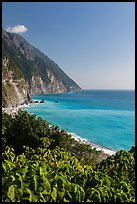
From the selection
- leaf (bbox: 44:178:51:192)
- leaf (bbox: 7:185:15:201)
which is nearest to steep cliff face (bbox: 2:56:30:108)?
leaf (bbox: 44:178:51:192)

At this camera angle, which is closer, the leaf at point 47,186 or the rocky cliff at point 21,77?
the leaf at point 47,186

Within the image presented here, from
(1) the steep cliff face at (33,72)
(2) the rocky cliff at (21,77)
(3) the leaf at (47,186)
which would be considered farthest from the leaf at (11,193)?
(1) the steep cliff face at (33,72)

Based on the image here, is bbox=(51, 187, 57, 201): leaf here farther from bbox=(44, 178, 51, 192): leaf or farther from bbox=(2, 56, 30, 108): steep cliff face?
bbox=(2, 56, 30, 108): steep cliff face

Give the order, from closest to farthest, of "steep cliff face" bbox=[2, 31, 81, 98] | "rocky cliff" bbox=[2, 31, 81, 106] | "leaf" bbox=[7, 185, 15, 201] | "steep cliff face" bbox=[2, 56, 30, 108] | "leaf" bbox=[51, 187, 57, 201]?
"leaf" bbox=[7, 185, 15, 201] → "leaf" bbox=[51, 187, 57, 201] → "steep cliff face" bbox=[2, 56, 30, 108] → "rocky cliff" bbox=[2, 31, 81, 106] → "steep cliff face" bbox=[2, 31, 81, 98]

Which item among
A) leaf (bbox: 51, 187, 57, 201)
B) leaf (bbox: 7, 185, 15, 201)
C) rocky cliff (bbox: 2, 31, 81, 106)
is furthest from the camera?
rocky cliff (bbox: 2, 31, 81, 106)

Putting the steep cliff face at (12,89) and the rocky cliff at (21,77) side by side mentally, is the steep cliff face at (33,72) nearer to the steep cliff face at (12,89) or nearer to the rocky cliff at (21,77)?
the rocky cliff at (21,77)

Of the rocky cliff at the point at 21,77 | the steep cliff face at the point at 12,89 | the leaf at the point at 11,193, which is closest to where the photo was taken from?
the leaf at the point at 11,193

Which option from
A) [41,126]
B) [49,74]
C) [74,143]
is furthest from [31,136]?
[49,74]

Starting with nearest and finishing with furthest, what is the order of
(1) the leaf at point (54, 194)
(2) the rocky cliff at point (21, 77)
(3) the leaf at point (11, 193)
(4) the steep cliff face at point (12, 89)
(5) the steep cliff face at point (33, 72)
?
(3) the leaf at point (11, 193) < (1) the leaf at point (54, 194) < (4) the steep cliff face at point (12, 89) < (2) the rocky cliff at point (21, 77) < (5) the steep cliff face at point (33, 72)

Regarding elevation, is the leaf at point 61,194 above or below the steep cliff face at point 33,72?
below
